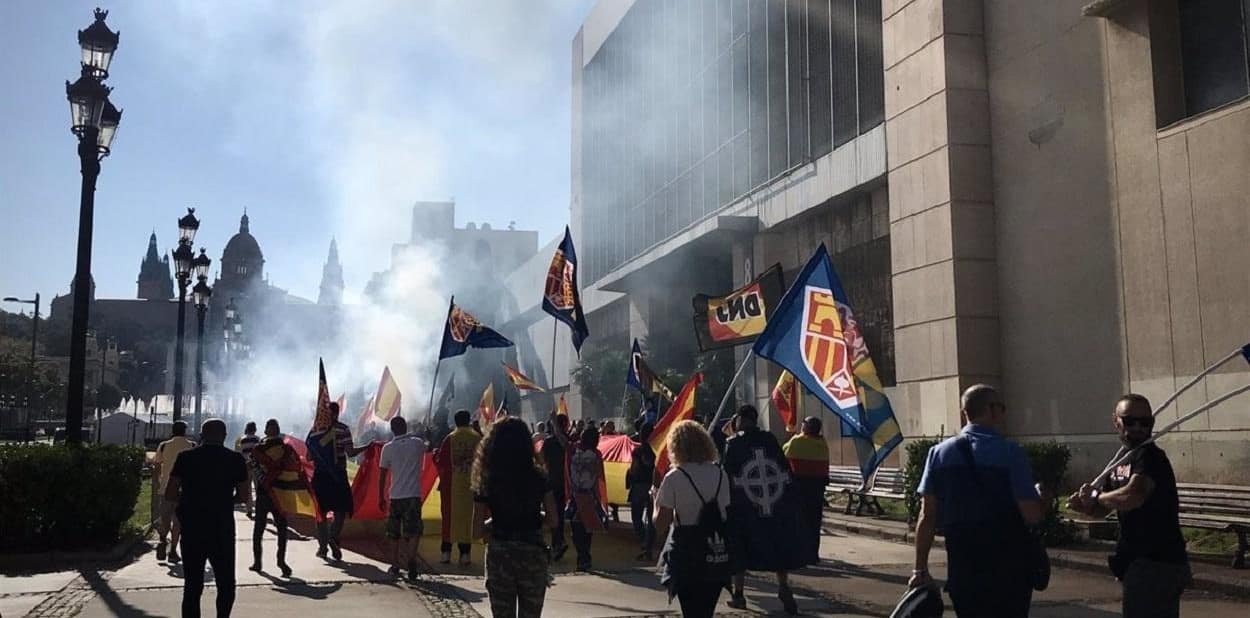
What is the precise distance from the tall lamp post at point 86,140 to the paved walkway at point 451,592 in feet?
7.45

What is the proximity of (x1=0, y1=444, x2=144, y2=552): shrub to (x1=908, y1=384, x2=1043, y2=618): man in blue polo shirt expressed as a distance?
11.3m

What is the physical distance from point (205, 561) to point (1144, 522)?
20.0 feet

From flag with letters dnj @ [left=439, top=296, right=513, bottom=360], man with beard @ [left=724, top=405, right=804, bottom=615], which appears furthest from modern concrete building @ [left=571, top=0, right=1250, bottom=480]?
man with beard @ [left=724, top=405, right=804, bottom=615]

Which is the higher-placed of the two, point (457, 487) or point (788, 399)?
point (788, 399)

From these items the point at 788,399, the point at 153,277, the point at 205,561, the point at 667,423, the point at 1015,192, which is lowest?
the point at 205,561

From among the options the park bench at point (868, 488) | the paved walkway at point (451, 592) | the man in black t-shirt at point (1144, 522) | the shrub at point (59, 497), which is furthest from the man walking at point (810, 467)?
the shrub at point (59, 497)

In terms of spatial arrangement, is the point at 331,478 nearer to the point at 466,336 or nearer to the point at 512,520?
the point at 512,520

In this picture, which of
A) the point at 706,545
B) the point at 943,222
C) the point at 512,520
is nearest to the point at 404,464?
the point at 512,520

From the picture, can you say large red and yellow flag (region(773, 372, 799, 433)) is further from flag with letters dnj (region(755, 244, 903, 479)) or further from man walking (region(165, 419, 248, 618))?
man walking (region(165, 419, 248, 618))

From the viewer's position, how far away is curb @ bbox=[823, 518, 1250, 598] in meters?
10.0

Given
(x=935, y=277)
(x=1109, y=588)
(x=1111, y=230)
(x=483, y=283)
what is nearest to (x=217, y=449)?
(x=1109, y=588)

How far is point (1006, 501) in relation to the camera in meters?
4.86

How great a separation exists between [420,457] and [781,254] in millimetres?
21717

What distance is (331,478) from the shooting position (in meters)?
12.9
